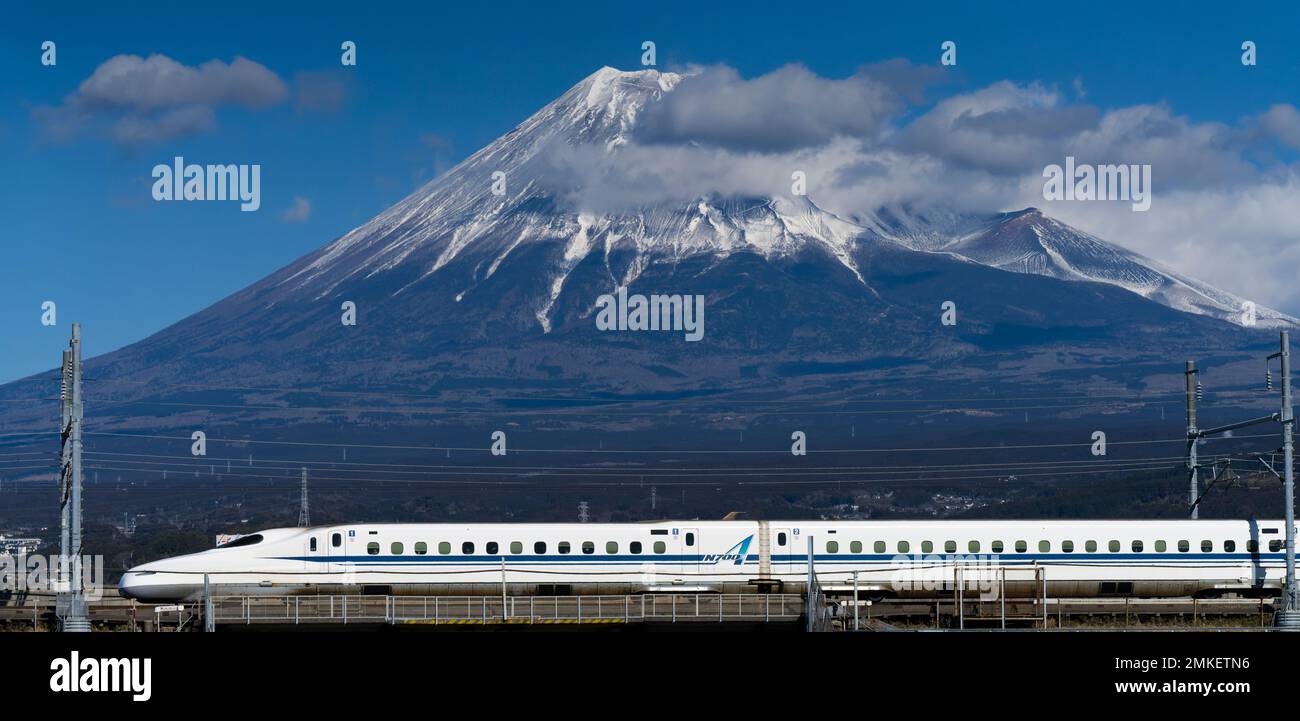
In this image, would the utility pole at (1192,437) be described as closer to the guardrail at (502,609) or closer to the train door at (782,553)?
the train door at (782,553)

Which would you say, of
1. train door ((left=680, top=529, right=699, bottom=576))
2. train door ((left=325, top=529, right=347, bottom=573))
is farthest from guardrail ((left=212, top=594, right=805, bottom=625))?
train door ((left=680, top=529, right=699, bottom=576))

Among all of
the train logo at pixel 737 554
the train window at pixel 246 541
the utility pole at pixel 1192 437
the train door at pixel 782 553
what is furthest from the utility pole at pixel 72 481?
the utility pole at pixel 1192 437

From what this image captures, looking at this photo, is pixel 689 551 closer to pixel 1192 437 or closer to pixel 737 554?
pixel 737 554

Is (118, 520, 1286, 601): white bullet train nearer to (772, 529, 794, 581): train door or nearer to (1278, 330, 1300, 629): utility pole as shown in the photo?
(772, 529, 794, 581): train door

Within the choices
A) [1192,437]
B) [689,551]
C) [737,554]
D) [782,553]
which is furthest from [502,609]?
[1192,437]
